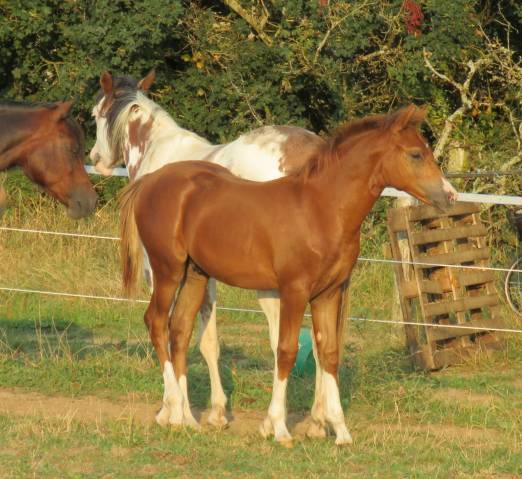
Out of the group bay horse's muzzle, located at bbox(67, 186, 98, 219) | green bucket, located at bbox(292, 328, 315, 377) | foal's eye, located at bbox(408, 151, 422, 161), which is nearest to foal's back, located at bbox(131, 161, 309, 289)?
bay horse's muzzle, located at bbox(67, 186, 98, 219)

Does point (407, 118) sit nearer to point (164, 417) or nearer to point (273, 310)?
point (273, 310)

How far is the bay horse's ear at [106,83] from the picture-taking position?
779cm

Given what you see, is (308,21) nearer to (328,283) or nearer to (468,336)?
(468,336)

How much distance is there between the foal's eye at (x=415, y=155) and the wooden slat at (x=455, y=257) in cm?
261

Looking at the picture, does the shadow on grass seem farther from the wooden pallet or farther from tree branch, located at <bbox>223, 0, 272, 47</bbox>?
tree branch, located at <bbox>223, 0, 272, 47</bbox>

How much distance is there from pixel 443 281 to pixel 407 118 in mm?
2995

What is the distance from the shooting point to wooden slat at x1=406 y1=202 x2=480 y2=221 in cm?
833

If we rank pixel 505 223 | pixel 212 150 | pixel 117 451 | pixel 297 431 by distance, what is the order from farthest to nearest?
pixel 505 223
pixel 212 150
pixel 297 431
pixel 117 451

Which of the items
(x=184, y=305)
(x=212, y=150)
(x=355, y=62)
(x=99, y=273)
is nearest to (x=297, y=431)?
(x=184, y=305)

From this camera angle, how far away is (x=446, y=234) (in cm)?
852

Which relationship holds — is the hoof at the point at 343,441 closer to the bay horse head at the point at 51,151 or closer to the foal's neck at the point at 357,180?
the foal's neck at the point at 357,180

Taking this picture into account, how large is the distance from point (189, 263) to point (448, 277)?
2.77 m

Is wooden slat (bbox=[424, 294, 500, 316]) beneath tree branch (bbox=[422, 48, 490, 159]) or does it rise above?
beneath

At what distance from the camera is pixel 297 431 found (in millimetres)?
6309
